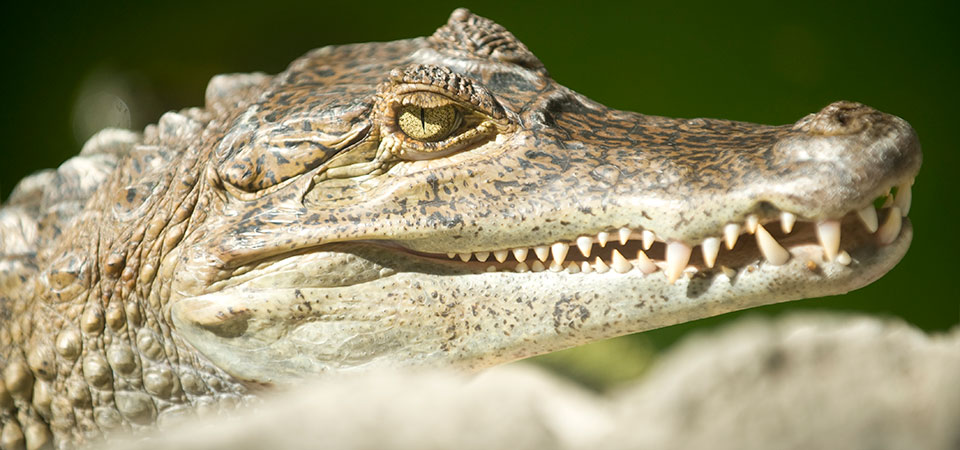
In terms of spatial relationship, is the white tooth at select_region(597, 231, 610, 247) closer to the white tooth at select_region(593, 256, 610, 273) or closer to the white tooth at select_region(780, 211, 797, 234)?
the white tooth at select_region(593, 256, 610, 273)

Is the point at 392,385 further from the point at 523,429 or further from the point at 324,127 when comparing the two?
the point at 324,127

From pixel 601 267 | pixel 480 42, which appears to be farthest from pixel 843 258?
pixel 480 42

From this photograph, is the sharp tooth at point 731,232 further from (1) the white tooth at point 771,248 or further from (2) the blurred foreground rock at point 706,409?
(2) the blurred foreground rock at point 706,409

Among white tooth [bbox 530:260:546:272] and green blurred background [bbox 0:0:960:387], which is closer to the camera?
white tooth [bbox 530:260:546:272]

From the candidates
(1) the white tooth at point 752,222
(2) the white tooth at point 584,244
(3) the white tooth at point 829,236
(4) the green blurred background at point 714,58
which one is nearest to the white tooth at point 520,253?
(2) the white tooth at point 584,244

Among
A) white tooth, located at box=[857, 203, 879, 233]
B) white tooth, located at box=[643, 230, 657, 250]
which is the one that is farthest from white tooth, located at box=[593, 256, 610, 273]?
white tooth, located at box=[857, 203, 879, 233]

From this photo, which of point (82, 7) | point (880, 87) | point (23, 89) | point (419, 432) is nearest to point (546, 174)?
point (419, 432)
